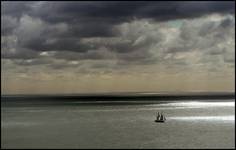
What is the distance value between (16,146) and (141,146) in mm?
16052

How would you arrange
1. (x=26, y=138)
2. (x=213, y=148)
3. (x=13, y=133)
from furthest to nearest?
(x=13, y=133) → (x=26, y=138) → (x=213, y=148)

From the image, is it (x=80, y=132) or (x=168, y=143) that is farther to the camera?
(x=80, y=132)

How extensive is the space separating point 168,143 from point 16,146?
20233 mm

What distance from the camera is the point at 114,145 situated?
58.4m

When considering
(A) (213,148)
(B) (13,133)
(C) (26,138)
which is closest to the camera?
(A) (213,148)

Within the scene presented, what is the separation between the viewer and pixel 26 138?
65.3 meters

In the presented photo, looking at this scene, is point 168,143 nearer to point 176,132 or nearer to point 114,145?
point 114,145

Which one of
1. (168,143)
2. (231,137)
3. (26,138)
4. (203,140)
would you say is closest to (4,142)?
(26,138)

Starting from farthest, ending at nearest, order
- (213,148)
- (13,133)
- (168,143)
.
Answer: (13,133) → (168,143) → (213,148)

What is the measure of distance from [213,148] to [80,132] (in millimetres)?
28335

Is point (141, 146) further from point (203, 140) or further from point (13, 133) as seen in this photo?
point (13, 133)

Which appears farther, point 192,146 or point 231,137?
point 231,137

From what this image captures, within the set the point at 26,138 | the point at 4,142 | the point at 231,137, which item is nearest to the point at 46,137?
the point at 26,138

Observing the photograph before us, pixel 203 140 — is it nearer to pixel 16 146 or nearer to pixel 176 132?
pixel 176 132
